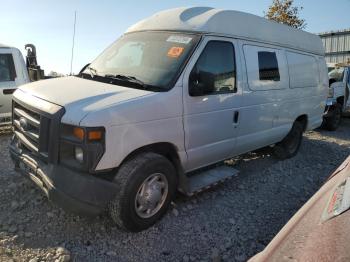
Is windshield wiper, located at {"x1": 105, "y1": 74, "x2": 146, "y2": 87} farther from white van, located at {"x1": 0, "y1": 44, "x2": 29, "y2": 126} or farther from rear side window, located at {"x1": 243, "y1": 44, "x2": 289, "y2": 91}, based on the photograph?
white van, located at {"x1": 0, "y1": 44, "x2": 29, "y2": 126}

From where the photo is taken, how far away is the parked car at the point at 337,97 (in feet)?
35.5

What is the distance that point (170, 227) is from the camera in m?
4.09

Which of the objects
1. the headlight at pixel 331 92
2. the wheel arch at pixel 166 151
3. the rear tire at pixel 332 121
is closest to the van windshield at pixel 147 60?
the wheel arch at pixel 166 151

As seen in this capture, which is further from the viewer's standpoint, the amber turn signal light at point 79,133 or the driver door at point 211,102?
the driver door at point 211,102

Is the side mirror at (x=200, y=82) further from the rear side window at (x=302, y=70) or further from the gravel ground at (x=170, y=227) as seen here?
the rear side window at (x=302, y=70)

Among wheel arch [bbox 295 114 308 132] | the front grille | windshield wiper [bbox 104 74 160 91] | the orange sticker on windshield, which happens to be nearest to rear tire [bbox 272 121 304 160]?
wheel arch [bbox 295 114 308 132]

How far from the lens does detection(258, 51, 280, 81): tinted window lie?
17.6 ft

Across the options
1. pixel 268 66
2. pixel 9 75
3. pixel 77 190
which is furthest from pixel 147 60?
pixel 9 75

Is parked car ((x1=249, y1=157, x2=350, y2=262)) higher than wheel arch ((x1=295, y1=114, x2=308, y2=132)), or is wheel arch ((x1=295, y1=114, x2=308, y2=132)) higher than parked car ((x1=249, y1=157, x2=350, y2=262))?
wheel arch ((x1=295, y1=114, x2=308, y2=132))

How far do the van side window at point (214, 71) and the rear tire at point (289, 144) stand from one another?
2.61 m

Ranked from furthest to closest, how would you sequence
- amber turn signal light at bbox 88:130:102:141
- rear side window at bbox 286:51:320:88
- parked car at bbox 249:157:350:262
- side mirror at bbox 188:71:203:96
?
rear side window at bbox 286:51:320:88 → side mirror at bbox 188:71:203:96 → amber turn signal light at bbox 88:130:102:141 → parked car at bbox 249:157:350:262

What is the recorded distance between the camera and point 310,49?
7059 mm

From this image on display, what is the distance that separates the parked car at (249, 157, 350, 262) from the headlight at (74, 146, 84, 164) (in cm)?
189

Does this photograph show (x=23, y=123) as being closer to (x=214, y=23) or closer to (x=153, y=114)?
(x=153, y=114)
